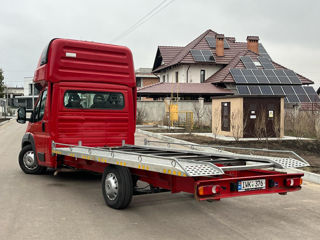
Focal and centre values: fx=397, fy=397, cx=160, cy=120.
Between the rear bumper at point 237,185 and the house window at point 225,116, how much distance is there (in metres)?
14.8

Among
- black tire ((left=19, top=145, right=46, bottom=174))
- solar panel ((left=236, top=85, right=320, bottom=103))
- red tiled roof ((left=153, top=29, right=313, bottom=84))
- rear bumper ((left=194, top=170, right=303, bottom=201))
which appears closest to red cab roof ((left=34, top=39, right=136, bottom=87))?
black tire ((left=19, top=145, right=46, bottom=174))

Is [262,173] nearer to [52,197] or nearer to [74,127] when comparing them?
[52,197]

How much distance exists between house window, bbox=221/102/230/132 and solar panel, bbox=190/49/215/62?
70.1 ft

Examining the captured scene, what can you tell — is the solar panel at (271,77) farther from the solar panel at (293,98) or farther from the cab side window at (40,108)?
the cab side window at (40,108)

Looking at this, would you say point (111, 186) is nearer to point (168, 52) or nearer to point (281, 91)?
point (281, 91)

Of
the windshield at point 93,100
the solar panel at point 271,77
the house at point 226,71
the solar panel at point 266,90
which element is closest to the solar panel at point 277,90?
the house at point 226,71

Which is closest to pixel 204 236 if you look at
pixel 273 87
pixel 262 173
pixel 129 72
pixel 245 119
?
pixel 262 173

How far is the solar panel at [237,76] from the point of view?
3594 centimetres

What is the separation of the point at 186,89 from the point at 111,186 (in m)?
32.2

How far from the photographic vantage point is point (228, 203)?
6.94 m

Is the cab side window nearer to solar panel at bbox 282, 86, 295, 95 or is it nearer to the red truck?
the red truck

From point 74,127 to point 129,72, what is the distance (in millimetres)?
1837

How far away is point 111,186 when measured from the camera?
6305mm

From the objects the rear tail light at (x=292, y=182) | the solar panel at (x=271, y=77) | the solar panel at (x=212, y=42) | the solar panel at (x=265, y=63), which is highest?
the solar panel at (x=212, y=42)
